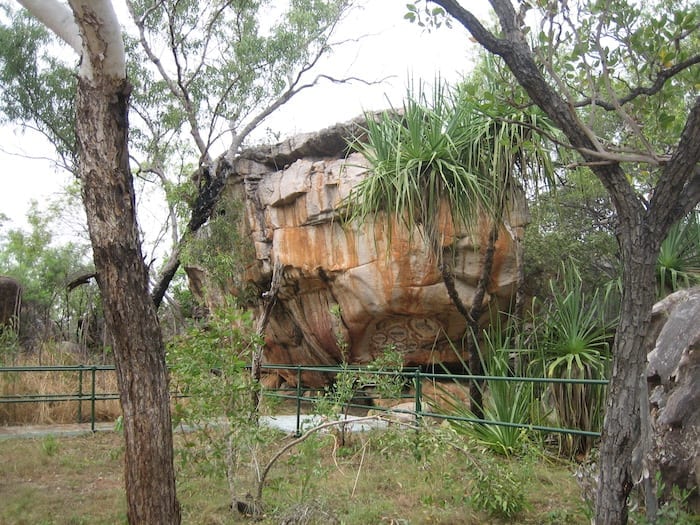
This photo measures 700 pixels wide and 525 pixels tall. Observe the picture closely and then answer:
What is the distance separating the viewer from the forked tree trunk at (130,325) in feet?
12.3

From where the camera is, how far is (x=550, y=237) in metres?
10.3

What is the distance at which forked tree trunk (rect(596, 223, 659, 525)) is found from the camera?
3.19 m

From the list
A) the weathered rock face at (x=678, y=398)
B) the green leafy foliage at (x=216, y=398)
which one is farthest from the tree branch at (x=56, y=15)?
the weathered rock face at (x=678, y=398)

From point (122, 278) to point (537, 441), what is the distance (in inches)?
178

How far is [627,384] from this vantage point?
10.5ft

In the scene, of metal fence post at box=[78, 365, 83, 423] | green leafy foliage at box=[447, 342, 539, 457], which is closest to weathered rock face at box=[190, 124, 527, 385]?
green leafy foliage at box=[447, 342, 539, 457]

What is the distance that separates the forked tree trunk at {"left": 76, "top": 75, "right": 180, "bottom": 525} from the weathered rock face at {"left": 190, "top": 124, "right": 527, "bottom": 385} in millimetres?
5900

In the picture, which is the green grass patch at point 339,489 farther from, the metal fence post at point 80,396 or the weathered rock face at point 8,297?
the weathered rock face at point 8,297

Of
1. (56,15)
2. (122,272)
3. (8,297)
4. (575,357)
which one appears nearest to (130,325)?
(122,272)

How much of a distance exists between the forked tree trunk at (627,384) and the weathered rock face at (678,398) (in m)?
0.85

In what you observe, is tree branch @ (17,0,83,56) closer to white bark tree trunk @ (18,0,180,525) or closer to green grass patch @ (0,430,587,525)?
white bark tree trunk @ (18,0,180,525)

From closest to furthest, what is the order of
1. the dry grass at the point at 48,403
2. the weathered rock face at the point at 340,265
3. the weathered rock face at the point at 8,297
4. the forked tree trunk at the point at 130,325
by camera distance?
1. the forked tree trunk at the point at 130,325
2. the dry grass at the point at 48,403
3. the weathered rock face at the point at 340,265
4. the weathered rock face at the point at 8,297

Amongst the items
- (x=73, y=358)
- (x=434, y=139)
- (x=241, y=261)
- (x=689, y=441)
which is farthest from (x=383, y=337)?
(x=689, y=441)

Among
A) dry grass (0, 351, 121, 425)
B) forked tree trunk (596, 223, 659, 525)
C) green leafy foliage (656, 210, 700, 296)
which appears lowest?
dry grass (0, 351, 121, 425)
